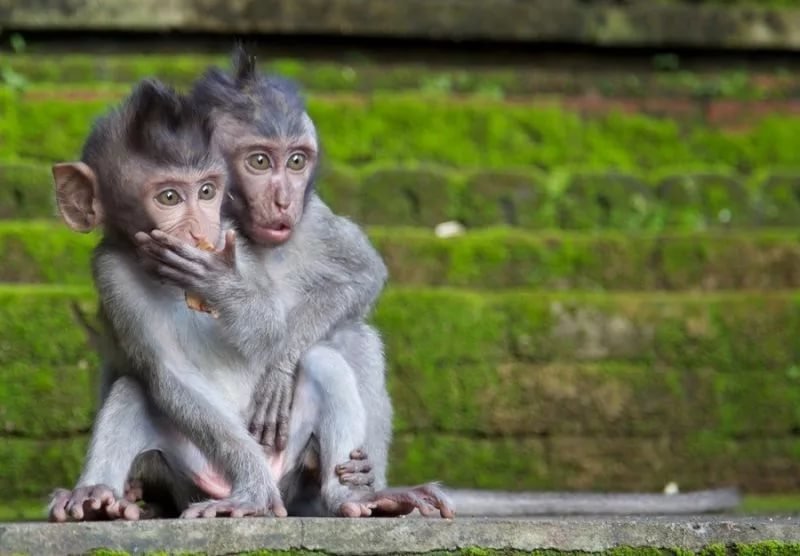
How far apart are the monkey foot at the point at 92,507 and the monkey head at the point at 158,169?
935mm

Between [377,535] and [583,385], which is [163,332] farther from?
[583,385]

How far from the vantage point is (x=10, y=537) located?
16.2 feet

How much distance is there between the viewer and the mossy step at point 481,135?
967cm

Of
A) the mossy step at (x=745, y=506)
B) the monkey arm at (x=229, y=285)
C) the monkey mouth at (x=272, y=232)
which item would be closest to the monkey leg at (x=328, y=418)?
the monkey arm at (x=229, y=285)

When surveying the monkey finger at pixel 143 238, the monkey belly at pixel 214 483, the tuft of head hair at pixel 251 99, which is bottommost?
the monkey belly at pixel 214 483

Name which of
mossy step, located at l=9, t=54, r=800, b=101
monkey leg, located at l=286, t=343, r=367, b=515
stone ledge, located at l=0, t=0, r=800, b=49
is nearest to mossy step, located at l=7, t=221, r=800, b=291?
mossy step, located at l=9, t=54, r=800, b=101

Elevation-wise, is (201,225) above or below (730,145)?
below

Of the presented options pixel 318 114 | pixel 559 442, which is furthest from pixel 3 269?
pixel 559 442

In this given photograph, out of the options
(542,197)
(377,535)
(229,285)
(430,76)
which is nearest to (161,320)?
(229,285)

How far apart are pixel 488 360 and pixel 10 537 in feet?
12.5

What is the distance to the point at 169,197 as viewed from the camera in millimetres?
5762

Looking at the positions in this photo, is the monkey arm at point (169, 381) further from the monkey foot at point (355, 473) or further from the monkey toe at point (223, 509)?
the monkey foot at point (355, 473)

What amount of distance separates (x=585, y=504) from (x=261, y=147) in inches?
81.7

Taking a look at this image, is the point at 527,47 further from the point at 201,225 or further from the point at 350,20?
the point at 201,225
